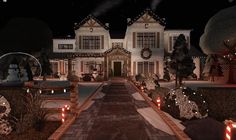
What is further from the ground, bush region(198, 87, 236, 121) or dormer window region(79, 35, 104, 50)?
dormer window region(79, 35, 104, 50)

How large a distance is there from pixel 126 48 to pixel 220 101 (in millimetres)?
39311

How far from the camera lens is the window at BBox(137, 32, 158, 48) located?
178 ft

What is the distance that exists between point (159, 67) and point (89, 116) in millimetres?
37721

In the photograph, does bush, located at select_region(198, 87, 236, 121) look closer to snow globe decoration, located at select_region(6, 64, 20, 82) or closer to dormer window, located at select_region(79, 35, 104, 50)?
snow globe decoration, located at select_region(6, 64, 20, 82)

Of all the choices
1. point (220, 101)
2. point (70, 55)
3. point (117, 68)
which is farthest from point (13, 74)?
point (220, 101)

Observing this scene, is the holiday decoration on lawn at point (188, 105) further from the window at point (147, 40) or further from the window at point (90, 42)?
the window at point (90, 42)

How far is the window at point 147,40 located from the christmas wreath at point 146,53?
799 millimetres

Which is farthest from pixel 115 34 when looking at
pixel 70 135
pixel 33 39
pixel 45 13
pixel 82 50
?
pixel 70 135

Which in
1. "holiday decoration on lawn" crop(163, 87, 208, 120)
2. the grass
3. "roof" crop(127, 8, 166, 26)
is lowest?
the grass

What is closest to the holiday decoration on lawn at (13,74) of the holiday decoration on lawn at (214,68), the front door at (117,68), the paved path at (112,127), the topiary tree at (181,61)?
the paved path at (112,127)

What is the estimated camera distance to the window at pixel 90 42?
55.8 meters

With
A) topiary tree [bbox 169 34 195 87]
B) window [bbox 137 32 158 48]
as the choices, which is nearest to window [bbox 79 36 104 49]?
window [bbox 137 32 158 48]

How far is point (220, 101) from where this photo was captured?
17.1 meters

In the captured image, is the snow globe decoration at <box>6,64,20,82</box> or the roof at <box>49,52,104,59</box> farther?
the roof at <box>49,52,104,59</box>
